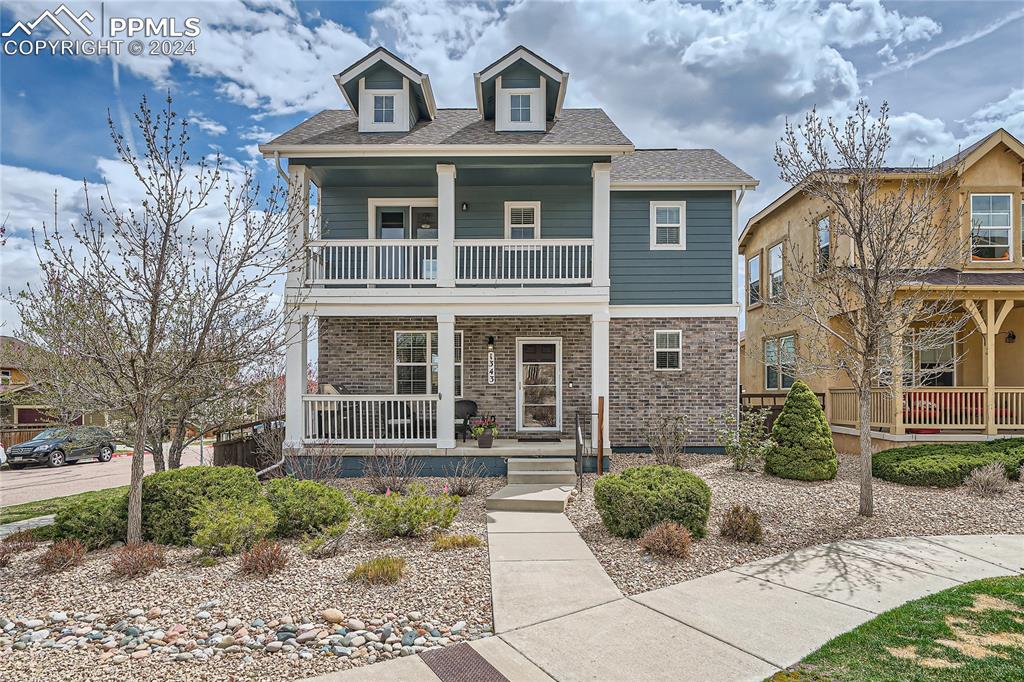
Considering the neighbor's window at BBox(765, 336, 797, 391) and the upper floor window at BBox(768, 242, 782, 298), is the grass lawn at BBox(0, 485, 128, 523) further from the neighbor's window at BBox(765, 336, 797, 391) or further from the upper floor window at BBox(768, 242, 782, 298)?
the upper floor window at BBox(768, 242, 782, 298)

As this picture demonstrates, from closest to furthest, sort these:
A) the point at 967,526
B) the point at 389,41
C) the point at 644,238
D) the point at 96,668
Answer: the point at 96,668, the point at 967,526, the point at 389,41, the point at 644,238

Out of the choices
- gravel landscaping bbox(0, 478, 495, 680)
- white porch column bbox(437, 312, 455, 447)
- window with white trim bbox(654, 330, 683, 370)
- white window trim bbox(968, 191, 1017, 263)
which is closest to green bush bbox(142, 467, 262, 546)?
gravel landscaping bbox(0, 478, 495, 680)

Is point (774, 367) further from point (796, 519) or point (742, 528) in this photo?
point (742, 528)

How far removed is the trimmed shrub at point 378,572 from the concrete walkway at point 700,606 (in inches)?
37.7

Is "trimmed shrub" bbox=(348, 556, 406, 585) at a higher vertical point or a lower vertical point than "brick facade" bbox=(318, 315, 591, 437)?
lower

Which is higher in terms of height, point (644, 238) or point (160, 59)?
point (160, 59)

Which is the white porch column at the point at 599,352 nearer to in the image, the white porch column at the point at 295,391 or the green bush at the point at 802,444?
the green bush at the point at 802,444

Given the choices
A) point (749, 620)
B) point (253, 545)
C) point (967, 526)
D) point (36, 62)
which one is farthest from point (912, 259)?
point (36, 62)

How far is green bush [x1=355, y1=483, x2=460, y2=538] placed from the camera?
663cm

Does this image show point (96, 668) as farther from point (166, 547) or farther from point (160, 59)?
point (160, 59)

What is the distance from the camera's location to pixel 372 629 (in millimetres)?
4512

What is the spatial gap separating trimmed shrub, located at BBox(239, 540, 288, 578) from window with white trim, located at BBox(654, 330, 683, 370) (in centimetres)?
975

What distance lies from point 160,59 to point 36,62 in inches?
77.3

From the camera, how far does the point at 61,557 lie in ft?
18.9
